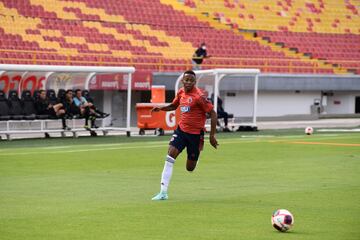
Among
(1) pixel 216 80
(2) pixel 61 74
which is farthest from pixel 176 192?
(1) pixel 216 80

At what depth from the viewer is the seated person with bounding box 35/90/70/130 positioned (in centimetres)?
3042

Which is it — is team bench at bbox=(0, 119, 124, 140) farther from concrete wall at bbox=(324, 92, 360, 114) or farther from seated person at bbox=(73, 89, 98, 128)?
concrete wall at bbox=(324, 92, 360, 114)

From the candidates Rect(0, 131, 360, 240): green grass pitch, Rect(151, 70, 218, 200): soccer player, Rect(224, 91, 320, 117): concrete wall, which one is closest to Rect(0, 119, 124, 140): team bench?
Rect(0, 131, 360, 240): green grass pitch

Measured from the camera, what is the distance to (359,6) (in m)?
62.5

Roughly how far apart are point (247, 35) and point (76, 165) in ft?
107

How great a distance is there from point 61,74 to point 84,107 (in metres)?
1.76

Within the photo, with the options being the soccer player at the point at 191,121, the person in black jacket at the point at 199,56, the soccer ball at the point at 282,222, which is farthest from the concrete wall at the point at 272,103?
the soccer ball at the point at 282,222

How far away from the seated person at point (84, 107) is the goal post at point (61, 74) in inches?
35.0

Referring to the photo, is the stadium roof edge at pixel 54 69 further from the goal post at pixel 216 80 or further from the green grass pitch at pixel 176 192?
the goal post at pixel 216 80

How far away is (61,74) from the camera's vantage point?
32344 millimetres

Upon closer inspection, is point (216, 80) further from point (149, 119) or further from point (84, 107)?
point (84, 107)

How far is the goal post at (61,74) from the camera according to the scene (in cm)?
2972

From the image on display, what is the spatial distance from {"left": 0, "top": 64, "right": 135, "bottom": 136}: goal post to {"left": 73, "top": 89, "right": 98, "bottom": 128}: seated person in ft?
2.92

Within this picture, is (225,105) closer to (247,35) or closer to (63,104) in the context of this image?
→ (247,35)
